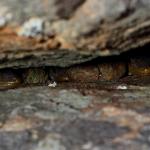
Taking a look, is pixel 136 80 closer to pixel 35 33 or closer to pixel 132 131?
pixel 132 131

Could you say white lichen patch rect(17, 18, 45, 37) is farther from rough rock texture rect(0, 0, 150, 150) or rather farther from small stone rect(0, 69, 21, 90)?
small stone rect(0, 69, 21, 90)

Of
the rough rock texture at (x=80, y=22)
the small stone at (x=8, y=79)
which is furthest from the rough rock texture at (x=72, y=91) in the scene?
the small stone at (x=8, y=79)

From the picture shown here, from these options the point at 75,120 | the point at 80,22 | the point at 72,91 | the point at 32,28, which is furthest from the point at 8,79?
the point at 80,22

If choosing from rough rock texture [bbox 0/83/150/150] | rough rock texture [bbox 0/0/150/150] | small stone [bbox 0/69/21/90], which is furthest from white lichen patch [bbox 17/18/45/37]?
small stone [bbox 0/69/21/90]

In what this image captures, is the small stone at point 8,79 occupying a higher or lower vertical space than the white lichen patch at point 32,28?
lower

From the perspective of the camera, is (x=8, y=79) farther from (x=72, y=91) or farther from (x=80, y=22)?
(x=80, y=22)

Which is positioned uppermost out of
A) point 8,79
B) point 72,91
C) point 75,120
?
point 8,79

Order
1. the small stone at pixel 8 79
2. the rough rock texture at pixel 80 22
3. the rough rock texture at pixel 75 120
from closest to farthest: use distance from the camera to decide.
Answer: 1. the rough rock texture at pixel 80 22
2. the rough rock texture at pixel 75 120
3. the small stone at pixel 8 79

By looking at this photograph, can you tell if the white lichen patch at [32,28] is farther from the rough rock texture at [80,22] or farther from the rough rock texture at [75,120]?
the rough rock texture at [75,120]

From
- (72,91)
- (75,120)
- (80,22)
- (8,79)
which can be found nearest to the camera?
(80,22)
